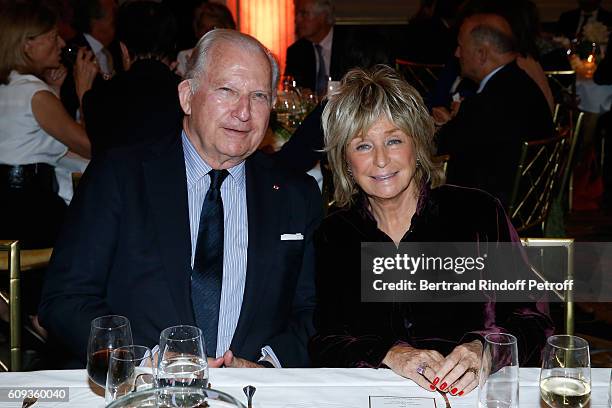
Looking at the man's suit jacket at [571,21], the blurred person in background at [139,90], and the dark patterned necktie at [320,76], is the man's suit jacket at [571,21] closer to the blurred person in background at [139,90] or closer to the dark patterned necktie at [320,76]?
the dark patterned necktie at [320,76]

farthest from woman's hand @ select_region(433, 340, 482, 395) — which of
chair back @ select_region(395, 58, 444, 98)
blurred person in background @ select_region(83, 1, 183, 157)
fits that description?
chair back @ select_region(395, 58, 444, 98)

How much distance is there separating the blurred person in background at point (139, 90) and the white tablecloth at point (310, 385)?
1975mm

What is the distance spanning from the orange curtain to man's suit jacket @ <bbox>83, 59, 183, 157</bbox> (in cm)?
421

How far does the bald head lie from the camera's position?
466 centimetres

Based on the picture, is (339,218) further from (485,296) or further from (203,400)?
(203,400)

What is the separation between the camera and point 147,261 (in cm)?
238

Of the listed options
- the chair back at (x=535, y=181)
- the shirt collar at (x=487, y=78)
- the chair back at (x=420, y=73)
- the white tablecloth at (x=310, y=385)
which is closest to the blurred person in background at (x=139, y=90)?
the chair back at (x=535, y=181)

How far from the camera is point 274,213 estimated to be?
8.34 feet

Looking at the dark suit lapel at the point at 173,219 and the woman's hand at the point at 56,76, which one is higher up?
the woman's hand at the point at 56,76

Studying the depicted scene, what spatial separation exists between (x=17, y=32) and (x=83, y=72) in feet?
2.95

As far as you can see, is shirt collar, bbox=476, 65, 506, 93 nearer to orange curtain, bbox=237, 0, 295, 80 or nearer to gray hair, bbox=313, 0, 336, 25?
gray hair, bbox=313, 0, 336, 25

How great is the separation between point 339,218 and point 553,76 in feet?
14.5

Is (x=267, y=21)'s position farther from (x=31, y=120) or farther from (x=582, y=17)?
(x=31, y=120)

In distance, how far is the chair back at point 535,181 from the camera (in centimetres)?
391
